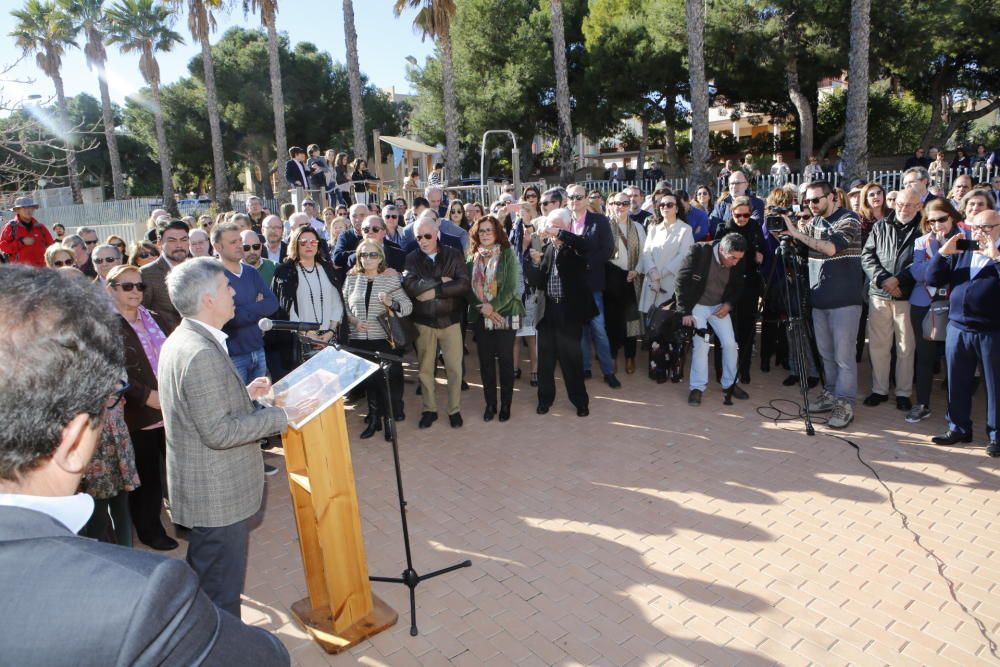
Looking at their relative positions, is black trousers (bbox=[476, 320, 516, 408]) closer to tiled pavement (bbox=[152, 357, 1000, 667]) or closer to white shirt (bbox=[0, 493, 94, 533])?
tiled pavement (bbox=[152, 357, 1000, 667])

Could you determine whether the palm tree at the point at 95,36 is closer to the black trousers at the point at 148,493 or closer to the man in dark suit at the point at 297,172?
the man in dark suit at the point at 297,172

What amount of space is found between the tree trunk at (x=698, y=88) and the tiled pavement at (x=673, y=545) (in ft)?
38.3

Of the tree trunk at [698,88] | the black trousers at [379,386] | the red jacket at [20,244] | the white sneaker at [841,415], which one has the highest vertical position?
the tree trunk at [698,88]

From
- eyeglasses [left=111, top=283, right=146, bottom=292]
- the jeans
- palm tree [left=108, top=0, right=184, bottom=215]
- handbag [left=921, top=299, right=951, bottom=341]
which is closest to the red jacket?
eyeglasses [left=111, top=283, right=146, bottom=292]

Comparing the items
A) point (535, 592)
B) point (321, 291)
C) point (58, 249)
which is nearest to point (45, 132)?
point (58, 249)

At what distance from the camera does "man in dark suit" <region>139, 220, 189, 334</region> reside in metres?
5.20

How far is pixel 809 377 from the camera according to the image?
7.16 metres

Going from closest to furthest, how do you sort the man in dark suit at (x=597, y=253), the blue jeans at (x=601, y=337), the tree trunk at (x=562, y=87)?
the man in dark suit at (x=597, y=253) < the blue jeans at (x=601, y=337) < the tree trunk at (x=562, y=87)

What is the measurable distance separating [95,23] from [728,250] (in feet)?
102

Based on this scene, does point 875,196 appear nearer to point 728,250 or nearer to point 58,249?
point 728,250

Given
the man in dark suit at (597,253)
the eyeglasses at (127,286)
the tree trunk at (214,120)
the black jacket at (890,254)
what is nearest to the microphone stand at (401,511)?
the eyeglasses at (127,286)

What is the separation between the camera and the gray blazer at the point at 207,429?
2.81m

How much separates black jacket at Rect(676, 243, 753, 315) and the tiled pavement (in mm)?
1138

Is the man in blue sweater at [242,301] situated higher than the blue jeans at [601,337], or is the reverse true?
the man in blue sweater at [242,301]
